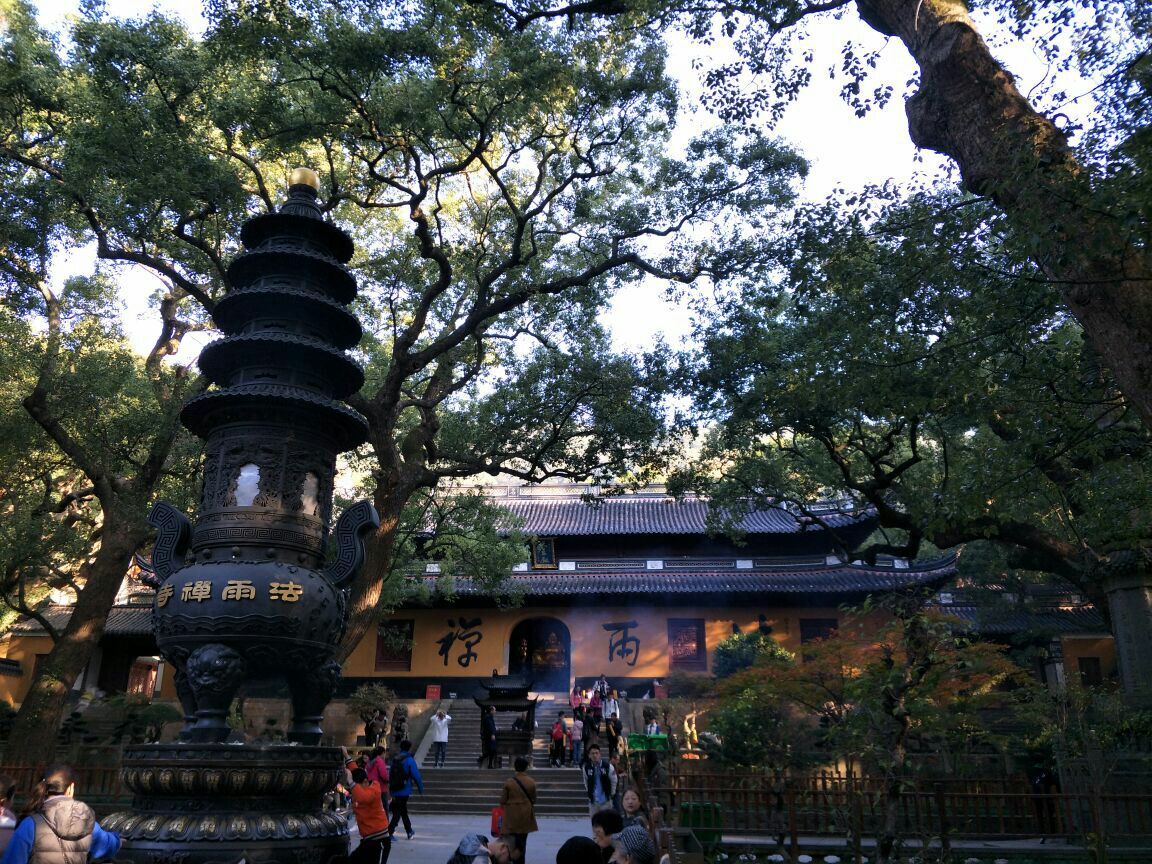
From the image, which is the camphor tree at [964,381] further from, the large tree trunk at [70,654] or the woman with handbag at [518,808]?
the large tree trunk at [70,654]

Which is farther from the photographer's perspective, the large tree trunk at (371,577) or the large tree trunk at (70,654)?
the large tree trunk at (70,654)

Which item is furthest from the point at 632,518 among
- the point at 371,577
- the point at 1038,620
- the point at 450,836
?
the point at 371,577

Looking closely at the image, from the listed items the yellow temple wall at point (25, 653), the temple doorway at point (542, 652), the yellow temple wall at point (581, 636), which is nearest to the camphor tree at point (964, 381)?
the yellow temple wall at point (581, 636)

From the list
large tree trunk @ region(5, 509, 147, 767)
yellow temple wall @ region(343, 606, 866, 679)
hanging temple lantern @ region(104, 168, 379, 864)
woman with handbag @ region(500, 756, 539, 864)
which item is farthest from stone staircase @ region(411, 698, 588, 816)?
hanging temple lantern @ region(104, 168, 379, 864)

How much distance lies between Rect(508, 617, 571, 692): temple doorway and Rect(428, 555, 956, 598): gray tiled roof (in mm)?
1629

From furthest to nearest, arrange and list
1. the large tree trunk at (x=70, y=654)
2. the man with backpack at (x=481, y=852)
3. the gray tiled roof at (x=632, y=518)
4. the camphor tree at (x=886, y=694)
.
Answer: the gray tiled roof at (x=632, y=518) < the large tree trunk at (x=70, y=654) < the camphor tree at (x=886, y=694) < the man with backpack at (x=481, y=852)

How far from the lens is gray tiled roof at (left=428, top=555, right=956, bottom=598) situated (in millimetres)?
24203

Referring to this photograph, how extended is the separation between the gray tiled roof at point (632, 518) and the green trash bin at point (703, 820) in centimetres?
1597

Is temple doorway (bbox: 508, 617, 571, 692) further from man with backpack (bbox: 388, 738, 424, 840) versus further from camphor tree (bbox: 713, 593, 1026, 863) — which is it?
man with backpack (bbox: 388, 738, 424, 840)

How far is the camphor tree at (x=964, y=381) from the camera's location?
850 centimetres

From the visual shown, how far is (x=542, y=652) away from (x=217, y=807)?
22598 millimetres

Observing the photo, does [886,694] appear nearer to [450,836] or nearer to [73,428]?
[450,836]

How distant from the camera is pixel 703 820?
411 inches

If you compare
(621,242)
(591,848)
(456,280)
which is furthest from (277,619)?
(456,280)
